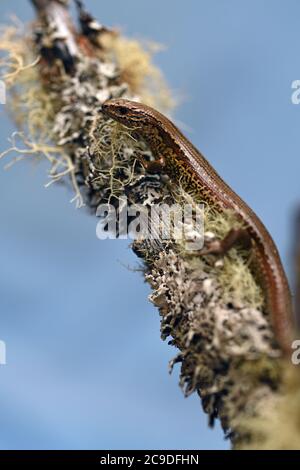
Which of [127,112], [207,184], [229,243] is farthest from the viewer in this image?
[127,112]

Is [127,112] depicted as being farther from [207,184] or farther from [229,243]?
[229,243]

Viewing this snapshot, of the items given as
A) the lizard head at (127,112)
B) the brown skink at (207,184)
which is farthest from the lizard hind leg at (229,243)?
the lizard head at (127,112)

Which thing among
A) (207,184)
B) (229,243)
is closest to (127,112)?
(207,184)

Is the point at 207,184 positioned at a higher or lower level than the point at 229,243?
higher

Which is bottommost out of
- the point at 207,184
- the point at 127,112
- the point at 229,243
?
the point at 229,243

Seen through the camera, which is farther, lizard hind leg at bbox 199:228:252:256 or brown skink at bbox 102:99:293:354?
lizard hind leg at bbox 199:228:252:256

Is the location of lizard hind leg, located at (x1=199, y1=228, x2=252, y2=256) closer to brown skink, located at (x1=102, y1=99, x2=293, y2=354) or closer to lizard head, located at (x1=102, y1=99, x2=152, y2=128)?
brown skink, located at (x1=102, y1=99, x2=293, y2=354)

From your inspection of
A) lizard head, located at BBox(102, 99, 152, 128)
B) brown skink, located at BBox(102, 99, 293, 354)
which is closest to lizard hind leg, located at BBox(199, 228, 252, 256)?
brown skink, located at BBox(102, 99, 293, 354)

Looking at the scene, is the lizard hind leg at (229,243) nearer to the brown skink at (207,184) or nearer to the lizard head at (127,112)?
the brown skink at (207,184)

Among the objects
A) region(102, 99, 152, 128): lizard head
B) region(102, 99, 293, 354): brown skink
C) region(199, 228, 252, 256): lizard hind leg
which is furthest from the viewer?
region(102, 99, 152, 128): lizard head

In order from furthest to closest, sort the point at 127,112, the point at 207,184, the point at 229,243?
the point at 127,112
the point at 207,184
the point at 229,243
